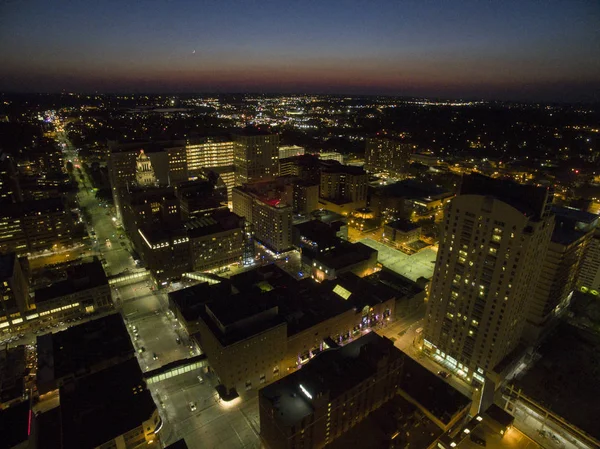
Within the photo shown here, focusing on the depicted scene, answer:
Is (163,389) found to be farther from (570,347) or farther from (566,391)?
(570,347)

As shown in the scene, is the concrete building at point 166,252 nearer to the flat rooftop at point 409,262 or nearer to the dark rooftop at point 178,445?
the dark rooftop at point 178,445

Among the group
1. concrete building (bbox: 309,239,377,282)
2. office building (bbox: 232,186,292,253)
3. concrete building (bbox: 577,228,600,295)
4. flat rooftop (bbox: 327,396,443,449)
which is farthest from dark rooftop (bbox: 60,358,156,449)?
concrete building (bbox: 577,228,600,295)

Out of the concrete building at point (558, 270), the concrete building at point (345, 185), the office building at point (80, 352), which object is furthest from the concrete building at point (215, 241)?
the concrete building at point (558, 270)

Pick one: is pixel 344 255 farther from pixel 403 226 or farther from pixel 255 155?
pixel 255 155

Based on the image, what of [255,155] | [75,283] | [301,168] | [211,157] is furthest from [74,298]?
[301,168]

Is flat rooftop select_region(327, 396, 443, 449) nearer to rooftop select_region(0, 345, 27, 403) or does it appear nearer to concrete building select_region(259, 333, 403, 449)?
concrete building select_region(259, 333, 403, 449)

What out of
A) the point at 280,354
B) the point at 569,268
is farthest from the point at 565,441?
the point at 280,354
